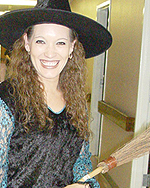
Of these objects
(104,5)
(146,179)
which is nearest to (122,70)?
(146,179)

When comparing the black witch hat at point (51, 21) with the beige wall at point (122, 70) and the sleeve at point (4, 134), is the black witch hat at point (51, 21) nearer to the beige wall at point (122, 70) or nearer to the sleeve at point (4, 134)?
the sleeve at point (4, 134)

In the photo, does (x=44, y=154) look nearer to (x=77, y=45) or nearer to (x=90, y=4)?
(x=77, y=45)

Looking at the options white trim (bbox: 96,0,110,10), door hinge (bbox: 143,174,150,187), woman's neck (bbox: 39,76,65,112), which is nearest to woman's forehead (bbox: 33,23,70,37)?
woman's neck (bbox: 39,76,65,112)

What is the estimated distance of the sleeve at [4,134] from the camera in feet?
4.05

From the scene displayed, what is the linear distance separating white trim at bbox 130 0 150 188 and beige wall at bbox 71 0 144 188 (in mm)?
91

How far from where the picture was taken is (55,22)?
1.41 m

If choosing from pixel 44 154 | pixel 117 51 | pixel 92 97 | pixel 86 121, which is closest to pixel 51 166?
pixel 44 154

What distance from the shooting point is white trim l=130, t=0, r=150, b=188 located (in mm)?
2752

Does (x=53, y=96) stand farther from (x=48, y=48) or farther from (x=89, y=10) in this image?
(x=89, y=10)

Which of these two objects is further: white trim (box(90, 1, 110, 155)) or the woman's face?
white trim (box(90, 1, 110, 155))

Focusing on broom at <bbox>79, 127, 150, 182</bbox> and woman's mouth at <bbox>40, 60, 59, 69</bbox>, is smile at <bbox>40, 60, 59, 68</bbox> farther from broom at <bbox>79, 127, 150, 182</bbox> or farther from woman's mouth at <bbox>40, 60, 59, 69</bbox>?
broom at <bbox>79, 127, 150, 182</bbox>

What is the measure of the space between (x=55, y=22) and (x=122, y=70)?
2.07m

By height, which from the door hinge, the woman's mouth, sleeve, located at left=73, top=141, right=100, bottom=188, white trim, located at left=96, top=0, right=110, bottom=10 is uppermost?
white trim, located at left=96, top=0, right=110, bottom=10

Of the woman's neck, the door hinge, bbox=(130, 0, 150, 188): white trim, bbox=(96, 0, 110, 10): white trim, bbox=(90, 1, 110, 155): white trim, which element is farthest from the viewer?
bbox=(90, 1, 110, 155): white trim
